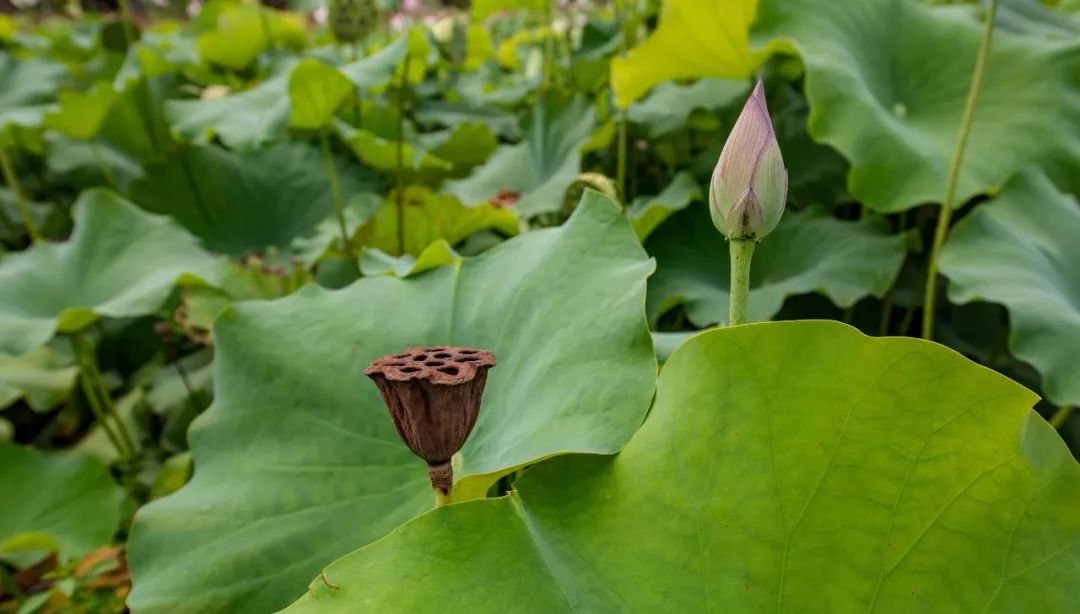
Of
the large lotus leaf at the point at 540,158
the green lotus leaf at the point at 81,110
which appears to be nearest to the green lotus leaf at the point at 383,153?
the large lotus leaf at the point at 540,158

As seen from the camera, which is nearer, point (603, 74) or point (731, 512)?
point (731, 512)

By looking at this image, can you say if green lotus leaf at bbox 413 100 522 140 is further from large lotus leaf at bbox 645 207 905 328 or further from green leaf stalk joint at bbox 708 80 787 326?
green leaf stalk joint at bbox 708 80 787 326

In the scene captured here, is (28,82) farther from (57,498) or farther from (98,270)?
(57,498)

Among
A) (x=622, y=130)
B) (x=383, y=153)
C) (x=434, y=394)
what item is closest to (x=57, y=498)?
(x=383, y=153)

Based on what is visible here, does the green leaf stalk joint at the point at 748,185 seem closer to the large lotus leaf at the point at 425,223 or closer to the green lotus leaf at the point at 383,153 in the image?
the large lotus leaf at the point at 425,223

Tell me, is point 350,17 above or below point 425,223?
above

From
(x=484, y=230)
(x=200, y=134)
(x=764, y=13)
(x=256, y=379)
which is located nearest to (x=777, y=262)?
(x=764, y=13)

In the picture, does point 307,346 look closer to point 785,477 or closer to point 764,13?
point 785,477
